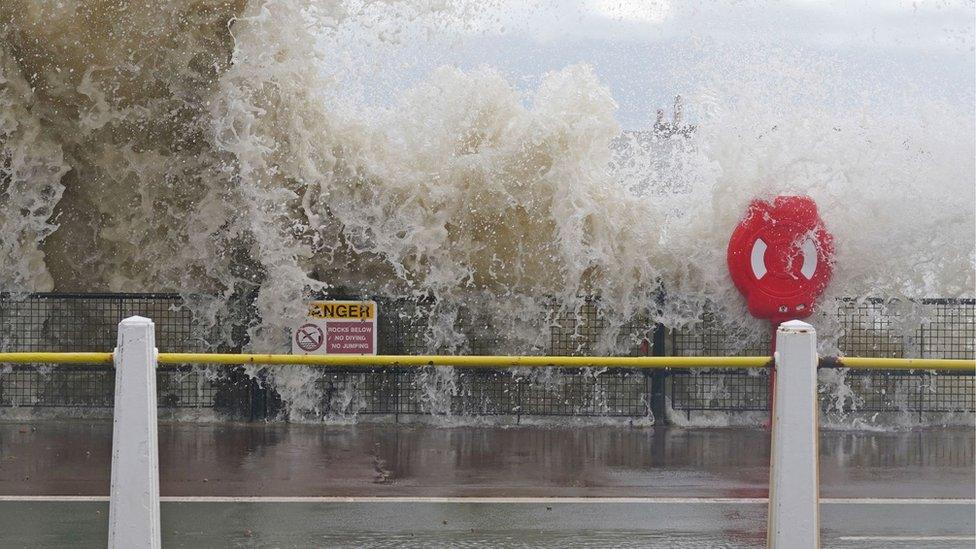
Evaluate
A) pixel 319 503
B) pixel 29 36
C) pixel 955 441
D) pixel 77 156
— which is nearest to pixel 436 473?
pixel 319 503

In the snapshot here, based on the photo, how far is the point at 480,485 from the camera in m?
9.77

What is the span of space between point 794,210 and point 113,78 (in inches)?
283

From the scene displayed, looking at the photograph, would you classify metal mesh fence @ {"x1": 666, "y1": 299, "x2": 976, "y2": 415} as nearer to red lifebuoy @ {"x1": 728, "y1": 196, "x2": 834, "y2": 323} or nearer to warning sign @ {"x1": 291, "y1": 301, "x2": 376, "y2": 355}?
red lifebuoy @ {"x1": 728, "y1": 196, "x2": 834, "y2": 323}

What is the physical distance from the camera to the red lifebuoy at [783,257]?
1223 centimetres

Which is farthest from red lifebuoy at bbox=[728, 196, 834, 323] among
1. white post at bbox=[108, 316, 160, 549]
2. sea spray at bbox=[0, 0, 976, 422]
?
white post at bbox=[108, 316, 160, 549]

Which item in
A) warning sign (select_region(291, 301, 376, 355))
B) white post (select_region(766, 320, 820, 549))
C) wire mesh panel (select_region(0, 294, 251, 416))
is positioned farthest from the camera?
wire mesh panel (select_region(0, 294, 251, 416))

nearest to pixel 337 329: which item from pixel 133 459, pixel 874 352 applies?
pixel 874 352

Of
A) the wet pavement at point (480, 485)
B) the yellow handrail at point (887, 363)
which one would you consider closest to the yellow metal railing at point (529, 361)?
the yellow handrail at point (887, 363)

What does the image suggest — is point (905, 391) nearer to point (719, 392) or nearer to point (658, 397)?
point (719, 392)

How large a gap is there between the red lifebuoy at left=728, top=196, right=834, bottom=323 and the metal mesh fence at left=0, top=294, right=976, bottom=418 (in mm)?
537

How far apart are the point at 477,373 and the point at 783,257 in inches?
124

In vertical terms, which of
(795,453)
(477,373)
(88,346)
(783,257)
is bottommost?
(795,453)

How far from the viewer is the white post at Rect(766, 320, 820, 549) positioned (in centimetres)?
602

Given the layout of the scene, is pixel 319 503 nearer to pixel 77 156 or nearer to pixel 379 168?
pixel 379 168
